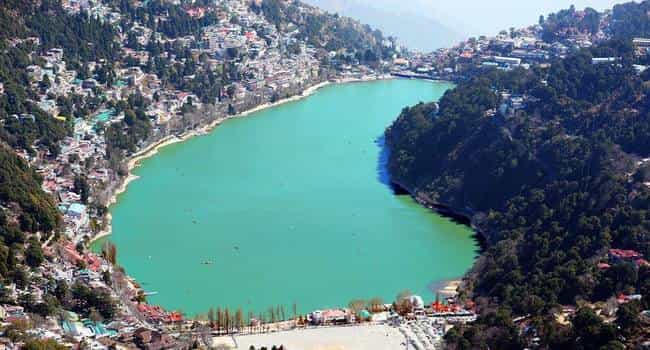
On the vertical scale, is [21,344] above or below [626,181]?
below

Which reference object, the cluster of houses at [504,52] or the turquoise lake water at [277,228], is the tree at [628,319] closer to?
the turquoise lake water at [277,228]

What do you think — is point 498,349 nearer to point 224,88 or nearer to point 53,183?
point 53,183

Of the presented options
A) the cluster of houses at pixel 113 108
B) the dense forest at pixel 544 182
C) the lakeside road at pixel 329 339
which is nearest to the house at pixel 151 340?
the cluster of houses at pixel 113 108

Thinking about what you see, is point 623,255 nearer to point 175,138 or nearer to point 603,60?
point 603,60

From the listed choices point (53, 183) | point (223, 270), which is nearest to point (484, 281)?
point (223, 270)

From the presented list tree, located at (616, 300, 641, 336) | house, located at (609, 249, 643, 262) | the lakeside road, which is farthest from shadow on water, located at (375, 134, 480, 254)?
tree, located at (616, 300, 641, 336)
